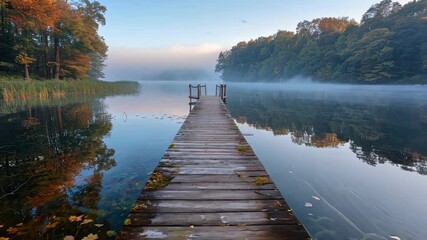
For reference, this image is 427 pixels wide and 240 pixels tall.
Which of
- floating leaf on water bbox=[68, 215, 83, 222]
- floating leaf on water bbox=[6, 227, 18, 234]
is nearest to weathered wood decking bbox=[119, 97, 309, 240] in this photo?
floating leaf on water bbox=[68, 215, 83, 222]

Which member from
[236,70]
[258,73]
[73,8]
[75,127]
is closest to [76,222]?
[75,127]

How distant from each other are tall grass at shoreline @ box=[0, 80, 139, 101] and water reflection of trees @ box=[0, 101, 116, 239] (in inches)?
422

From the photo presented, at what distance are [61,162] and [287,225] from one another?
22.1 feet

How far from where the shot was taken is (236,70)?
134m

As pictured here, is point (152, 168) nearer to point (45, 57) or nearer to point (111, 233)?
point (111, 233)

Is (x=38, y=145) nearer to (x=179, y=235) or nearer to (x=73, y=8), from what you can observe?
(x=179, y=235)

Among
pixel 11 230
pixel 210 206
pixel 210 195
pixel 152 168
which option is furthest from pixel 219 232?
pixel 152 168

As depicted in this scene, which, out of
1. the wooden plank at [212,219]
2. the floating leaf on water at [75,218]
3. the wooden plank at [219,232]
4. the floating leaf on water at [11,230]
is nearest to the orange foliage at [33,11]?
the floating leaf on water at [11,230]

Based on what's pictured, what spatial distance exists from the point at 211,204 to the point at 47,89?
26.6 meters

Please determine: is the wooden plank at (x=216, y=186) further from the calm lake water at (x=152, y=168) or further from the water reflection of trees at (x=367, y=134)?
the water reflection of trees at (x=367, y=134)

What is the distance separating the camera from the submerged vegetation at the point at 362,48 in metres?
49.1

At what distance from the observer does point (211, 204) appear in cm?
324

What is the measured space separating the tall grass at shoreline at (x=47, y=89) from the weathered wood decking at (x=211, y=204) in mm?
21961

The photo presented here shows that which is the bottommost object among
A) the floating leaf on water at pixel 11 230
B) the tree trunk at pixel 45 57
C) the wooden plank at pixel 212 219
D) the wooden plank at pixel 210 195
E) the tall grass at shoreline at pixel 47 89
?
the floating leaf on water at pixel 11 230
